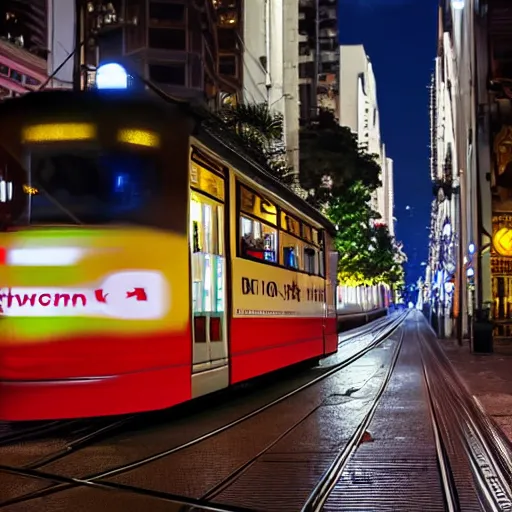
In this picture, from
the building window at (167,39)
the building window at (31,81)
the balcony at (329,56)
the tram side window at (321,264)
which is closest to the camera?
the tram side window at (321,264)

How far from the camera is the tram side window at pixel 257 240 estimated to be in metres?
12.6

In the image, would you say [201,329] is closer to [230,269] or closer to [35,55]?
[230,269]

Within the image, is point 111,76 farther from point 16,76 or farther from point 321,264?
point 16,76

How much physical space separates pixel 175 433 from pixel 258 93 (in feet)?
168

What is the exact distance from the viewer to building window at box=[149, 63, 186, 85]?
5703cm

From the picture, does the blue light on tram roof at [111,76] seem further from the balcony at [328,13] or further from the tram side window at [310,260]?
the balcony at [328,13]

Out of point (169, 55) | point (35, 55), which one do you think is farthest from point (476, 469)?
point (169, 55)

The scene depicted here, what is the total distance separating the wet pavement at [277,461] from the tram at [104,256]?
0.70 metres

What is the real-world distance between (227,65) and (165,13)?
637cm

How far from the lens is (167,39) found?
2320 inches

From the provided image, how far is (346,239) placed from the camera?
47.5m

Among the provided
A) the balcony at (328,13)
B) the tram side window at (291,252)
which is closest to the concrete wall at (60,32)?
the tram side window at (291,252)

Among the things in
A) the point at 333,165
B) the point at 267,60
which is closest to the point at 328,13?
the point at 267,60

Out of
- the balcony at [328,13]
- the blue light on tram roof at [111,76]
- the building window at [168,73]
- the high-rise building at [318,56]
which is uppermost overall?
the balcony at [328,13]
